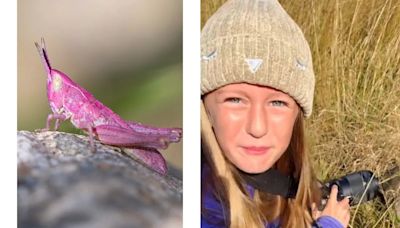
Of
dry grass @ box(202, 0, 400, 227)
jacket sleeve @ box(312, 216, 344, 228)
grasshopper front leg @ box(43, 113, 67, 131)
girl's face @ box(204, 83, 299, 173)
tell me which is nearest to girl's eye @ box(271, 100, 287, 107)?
girl's face @ box(204, 83, 299, 173)

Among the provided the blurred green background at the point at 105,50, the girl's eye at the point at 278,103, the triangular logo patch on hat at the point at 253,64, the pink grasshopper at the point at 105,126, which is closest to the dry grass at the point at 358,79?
the girl's eye at the point at 278,103

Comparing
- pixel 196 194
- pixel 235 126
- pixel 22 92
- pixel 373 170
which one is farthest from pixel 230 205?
pixel 22 92

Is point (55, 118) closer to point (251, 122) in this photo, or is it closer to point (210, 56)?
point (210, 56)

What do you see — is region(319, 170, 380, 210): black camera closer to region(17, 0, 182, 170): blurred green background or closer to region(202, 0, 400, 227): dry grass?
region(202, 0, 400, 227): dry grass

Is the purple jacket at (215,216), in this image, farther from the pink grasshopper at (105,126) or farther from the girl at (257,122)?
the pink grasshopper at (105,126)

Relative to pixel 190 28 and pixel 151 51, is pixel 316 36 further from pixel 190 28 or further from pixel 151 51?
pixel 151 51

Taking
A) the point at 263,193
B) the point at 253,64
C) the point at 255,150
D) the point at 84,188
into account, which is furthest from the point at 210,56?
the point at 84,188
